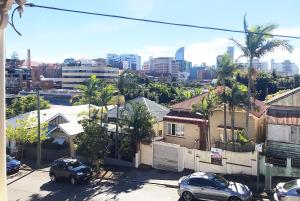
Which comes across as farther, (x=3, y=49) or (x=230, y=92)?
(x=230, y=92)

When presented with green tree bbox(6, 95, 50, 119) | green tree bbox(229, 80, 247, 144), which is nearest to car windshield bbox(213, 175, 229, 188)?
green tree bbox(229, 80, 247, 144)

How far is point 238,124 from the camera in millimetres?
28734

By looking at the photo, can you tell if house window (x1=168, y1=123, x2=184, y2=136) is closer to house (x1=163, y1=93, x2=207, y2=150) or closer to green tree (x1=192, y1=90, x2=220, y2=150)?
house (x1=163, y1=93, x2=207, y2=150)

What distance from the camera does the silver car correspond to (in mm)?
19250

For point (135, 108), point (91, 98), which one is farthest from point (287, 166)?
point (91, 98)

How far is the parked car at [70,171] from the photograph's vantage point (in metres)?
24.6

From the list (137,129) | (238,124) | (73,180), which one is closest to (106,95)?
(137,129)

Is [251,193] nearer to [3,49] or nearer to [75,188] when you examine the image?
[75,188]

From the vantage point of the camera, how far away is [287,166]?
22.4 m

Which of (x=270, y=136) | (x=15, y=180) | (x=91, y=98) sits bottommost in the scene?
(x=15, y=180)

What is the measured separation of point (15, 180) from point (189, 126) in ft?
45.0

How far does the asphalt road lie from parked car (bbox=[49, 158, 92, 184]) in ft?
1.45

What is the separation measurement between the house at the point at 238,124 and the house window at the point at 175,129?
2445 millimetres

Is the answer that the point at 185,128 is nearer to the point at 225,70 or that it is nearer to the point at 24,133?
the point at 225,70
